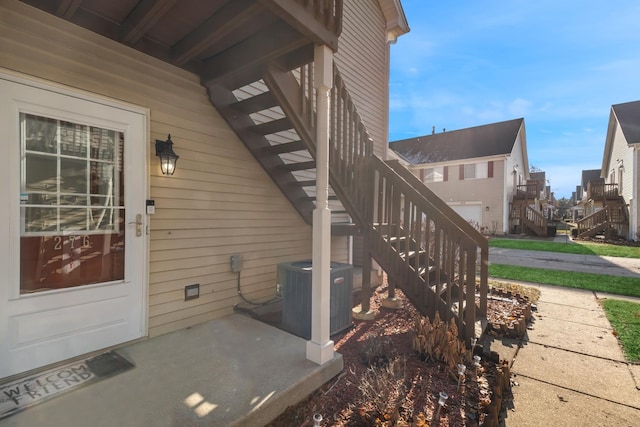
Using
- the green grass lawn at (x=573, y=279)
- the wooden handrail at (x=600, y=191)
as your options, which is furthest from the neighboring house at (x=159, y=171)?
the wooden handrail at (x=600, y=191)

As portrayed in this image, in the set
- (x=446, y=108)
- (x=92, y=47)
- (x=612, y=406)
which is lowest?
(x=612, y=406)

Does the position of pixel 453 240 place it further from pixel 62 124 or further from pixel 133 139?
pixel 62 124

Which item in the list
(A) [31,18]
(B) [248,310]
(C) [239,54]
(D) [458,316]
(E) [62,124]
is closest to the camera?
(A) [31,18]

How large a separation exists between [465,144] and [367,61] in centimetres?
1489

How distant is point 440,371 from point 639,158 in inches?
680

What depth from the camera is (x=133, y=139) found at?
2.56 metres

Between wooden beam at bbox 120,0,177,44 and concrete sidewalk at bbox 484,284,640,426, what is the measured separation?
3.66 metres

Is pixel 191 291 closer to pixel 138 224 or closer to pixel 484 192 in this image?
pixel 138 224

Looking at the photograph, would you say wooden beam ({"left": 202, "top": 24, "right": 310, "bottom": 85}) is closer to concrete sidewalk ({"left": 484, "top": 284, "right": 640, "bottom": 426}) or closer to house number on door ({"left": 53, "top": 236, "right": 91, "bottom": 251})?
house number on door ({"left": 53, "top": 236, "right": 91, "bottom": 251})

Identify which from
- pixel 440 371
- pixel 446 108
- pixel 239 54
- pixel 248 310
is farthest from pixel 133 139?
pixel 446 108

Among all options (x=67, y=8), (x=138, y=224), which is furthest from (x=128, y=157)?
(x=67, y=8)

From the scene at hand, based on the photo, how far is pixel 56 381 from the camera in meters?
1.96

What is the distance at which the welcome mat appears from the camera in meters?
1.74

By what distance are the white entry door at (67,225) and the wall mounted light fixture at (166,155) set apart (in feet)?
0.41
